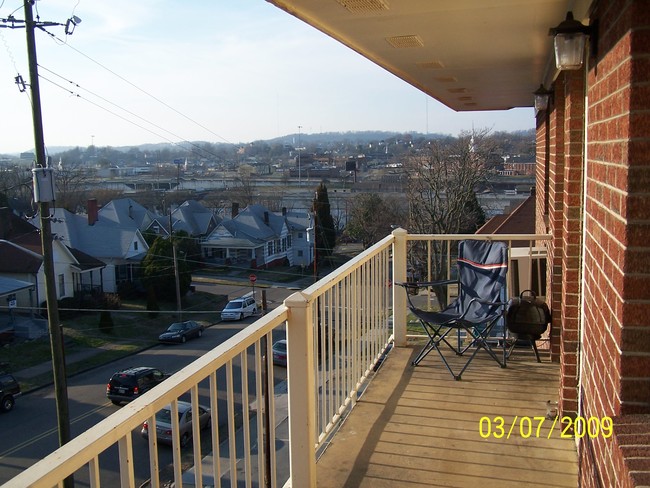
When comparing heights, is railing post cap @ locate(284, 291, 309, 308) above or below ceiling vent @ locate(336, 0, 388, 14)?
below

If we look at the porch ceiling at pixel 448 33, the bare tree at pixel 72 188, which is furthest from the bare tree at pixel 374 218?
the porch ceiling at pixel 448 33

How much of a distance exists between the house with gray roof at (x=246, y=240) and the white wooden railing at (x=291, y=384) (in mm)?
31809

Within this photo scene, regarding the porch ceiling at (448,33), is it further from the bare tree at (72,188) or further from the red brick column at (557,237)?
→ the bare tree at (72,188)

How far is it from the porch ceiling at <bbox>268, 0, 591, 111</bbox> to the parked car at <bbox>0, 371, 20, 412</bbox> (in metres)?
14.6

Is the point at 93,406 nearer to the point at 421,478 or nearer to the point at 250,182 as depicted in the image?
the point at 421,478

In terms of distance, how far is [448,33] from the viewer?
3.64 metres

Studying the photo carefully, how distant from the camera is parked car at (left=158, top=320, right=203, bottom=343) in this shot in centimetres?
2259

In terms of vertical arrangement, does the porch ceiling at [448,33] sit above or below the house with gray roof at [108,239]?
above

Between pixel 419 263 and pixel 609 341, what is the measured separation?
65.9 feet

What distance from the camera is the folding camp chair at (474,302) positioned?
4.30 m

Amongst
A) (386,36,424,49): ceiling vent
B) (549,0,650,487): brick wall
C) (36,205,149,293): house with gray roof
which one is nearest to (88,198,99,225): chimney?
(36,205,149,293): house with gray roof

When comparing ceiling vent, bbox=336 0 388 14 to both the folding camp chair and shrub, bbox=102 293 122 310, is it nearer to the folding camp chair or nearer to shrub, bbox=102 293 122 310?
the folding camp chair

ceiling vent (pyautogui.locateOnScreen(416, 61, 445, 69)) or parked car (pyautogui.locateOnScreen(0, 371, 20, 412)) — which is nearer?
ceiling vent (pyautogui.locateOnScreen(416, 61, 445, 69))

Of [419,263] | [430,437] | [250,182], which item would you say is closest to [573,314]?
[430,437]
